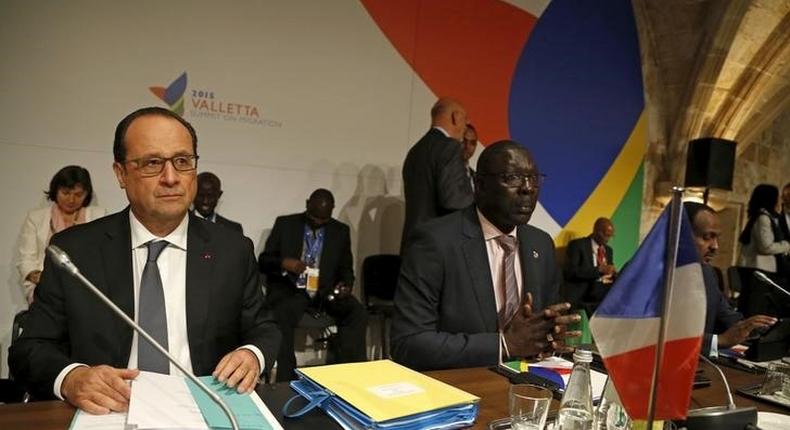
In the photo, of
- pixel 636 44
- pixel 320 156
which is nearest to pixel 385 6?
pixel 320 156

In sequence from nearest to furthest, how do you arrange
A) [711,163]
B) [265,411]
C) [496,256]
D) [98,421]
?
[98,421]
[265,411]
[496,256]
[711,163]

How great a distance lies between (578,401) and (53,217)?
353 centimetres

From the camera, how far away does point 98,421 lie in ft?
3.55

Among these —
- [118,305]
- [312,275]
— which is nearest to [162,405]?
[118,305]

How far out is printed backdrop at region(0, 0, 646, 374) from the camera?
12.1ft

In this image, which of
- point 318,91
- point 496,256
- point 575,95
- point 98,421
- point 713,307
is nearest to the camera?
point 98,421

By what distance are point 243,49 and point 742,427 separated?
158 inches

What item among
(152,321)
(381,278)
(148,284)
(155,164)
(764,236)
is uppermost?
(155,164)

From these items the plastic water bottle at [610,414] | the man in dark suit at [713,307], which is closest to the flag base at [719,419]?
the plastic water bottle at [610,414]

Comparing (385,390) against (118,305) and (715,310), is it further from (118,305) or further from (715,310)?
(715,310)

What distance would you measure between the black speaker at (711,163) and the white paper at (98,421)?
6.63 m

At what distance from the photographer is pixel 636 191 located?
22.1 ft

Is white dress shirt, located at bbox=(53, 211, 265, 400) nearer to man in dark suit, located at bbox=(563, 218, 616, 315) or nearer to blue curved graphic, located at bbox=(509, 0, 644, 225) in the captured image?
man in dark suit, located at bbox=(563, 218, 616, 315)

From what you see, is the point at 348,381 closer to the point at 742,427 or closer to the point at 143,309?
the point at 143,309
